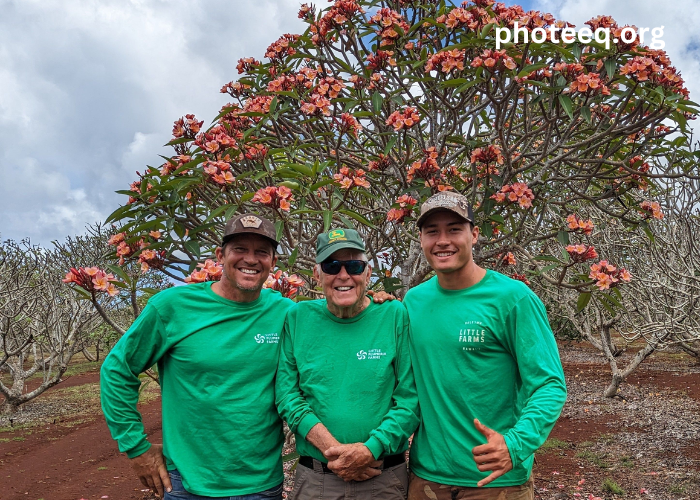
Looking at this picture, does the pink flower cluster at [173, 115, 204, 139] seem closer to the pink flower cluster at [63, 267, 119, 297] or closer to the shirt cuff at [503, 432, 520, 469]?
the pink flower cluster at [63, 267, 119, 297]

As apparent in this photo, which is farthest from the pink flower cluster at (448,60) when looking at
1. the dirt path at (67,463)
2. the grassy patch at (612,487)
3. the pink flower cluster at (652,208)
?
the dirt path at (67,463)

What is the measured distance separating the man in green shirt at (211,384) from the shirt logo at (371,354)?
0.34 metres

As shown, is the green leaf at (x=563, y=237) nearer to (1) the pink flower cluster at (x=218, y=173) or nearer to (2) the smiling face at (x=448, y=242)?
(2) the smiling face at (x=448, y=242)

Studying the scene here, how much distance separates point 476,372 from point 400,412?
0.98 feet

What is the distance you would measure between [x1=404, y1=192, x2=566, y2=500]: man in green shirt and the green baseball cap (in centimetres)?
29

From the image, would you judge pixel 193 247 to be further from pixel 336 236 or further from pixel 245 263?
pixel 336 236

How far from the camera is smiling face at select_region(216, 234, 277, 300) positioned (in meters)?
2.09

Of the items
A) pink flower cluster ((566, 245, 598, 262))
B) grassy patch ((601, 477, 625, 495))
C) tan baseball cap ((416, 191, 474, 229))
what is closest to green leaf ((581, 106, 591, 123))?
pink flower cluster ((566, 245, 598, 262))

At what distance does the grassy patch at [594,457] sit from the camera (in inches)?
211

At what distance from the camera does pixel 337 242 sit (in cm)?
204

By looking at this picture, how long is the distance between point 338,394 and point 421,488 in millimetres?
444

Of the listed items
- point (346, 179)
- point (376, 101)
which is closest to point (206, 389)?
point (346, 179)

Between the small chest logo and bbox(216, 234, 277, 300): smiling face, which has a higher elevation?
bbox(216, 234, 277, 300): smiling face

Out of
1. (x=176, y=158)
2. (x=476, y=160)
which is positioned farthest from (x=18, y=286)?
(x=476, y=160)
